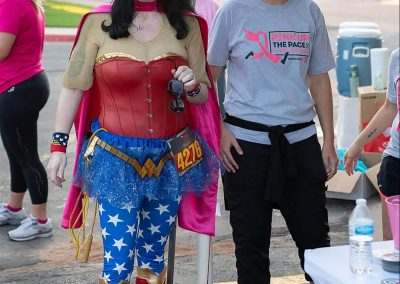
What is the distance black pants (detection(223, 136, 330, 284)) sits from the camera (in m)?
4.39

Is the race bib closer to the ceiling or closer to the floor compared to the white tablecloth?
closer to the ceiling

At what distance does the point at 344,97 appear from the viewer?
26.9ft

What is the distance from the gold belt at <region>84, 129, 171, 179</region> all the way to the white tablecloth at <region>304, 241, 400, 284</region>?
858 millimetres

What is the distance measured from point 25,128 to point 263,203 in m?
2.20

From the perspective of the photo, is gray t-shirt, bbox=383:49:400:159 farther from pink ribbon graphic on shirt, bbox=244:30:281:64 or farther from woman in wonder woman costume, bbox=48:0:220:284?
woman in wonder woman costume, bbox=48:0:220:284

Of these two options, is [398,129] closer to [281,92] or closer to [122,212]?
[281,92]

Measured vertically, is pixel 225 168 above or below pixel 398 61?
below

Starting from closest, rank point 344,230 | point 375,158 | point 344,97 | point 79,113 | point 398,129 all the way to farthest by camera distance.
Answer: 1. point 398,129
2. point 79,113
3. point 344,230
4. point 375,158
5. point 344,97

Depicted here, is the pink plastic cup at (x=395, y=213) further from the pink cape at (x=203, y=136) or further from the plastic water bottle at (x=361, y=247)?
the pink cape at (x=203, y=136)

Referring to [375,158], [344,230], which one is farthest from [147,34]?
[375,158]

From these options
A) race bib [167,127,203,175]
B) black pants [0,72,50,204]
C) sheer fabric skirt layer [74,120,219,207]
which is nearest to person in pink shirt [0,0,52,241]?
black pants [0,72,50,204]

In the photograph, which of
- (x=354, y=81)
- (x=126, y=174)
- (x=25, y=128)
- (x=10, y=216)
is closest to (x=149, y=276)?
(x=126, y=174)

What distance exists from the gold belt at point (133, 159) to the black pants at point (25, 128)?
1907 mm

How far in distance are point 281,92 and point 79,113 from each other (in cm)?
93
